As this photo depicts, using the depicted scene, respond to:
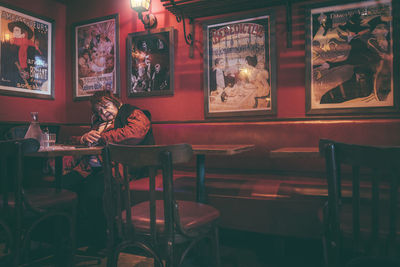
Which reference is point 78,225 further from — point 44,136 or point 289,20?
point 289,20

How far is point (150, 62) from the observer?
3428 mm

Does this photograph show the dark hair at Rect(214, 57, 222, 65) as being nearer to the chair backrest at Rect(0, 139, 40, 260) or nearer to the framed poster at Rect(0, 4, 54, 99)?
the chair backrest at Rect(0, 139, 40, 260)

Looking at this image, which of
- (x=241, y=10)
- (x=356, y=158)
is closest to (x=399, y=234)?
(x=356, y=158)

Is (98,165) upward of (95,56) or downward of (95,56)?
downward

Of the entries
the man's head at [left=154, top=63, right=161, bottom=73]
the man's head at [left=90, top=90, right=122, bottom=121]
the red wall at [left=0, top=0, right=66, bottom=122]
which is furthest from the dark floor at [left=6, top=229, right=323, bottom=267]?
the red wall at [left=0, top=0, right=66, bottom=122]

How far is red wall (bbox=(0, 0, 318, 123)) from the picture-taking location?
282 cm

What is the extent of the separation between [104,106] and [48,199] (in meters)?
1.18

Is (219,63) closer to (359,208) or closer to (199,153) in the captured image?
(199,153)

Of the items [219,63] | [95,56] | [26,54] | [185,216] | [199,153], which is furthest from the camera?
[95,56]

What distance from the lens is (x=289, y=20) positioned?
276 centimetres

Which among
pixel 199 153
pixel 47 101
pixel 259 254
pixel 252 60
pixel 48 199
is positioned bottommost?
pixel 259 254

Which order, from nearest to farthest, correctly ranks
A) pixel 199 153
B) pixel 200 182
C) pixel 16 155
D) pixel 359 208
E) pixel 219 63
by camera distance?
pixel 359 208 → pixel 16 155 → pixel 199 153 → pixel 200 182 → pixel 219 63

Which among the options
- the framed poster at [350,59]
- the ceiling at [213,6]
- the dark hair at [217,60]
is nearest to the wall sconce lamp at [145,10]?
the ceiling at [213,6]

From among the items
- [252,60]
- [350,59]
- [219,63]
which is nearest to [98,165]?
[219,63]
